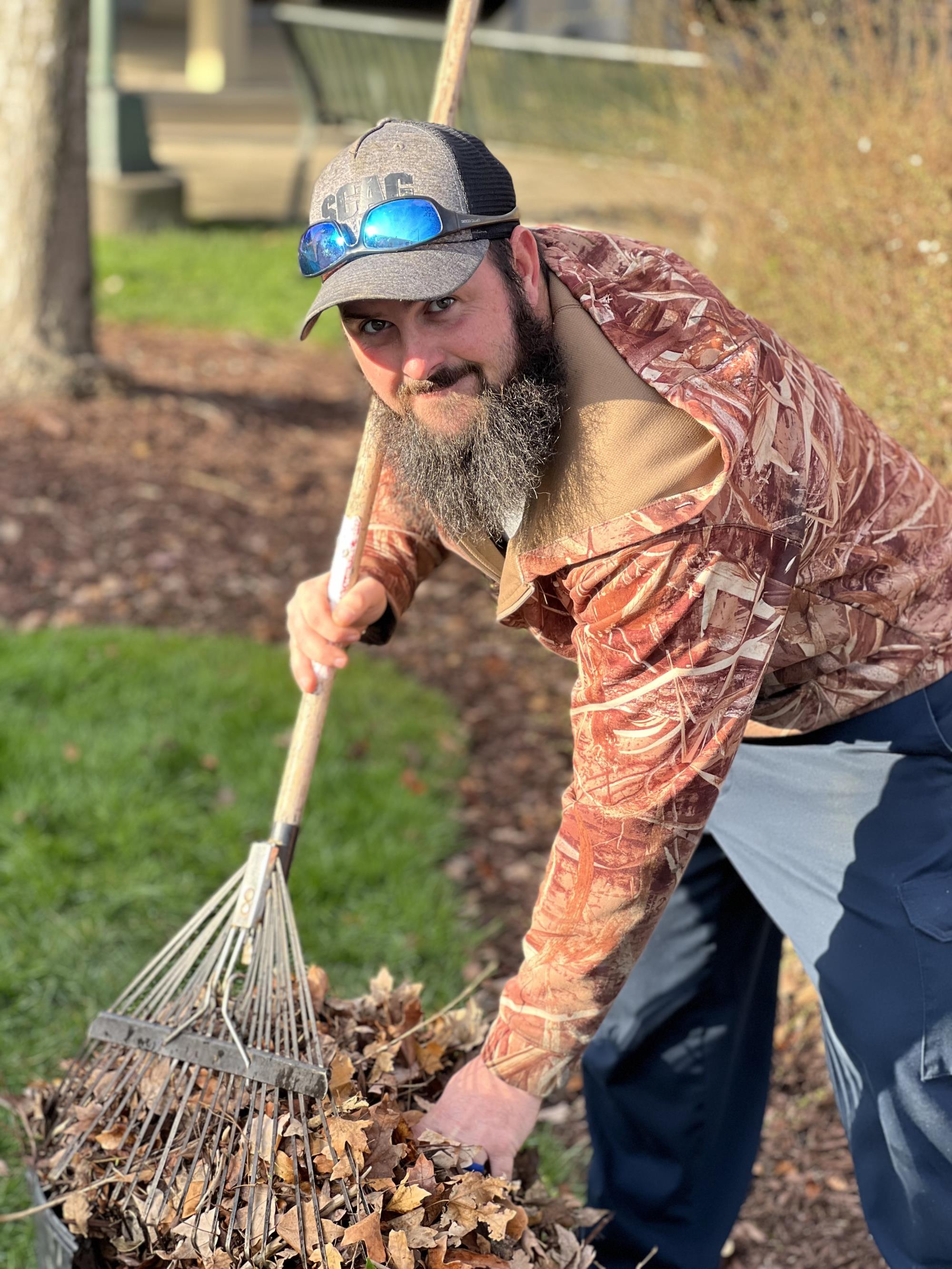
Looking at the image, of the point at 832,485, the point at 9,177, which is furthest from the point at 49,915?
the point at 9,177

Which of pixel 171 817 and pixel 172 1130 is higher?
pixel 172 1130

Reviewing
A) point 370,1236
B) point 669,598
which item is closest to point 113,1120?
point 370,1236

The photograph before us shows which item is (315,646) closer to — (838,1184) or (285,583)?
(838,1184)

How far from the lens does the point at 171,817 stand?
445 cm

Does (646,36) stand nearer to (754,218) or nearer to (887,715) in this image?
(754,218)

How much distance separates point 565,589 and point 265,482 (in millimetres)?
5233

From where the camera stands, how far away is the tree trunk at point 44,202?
6.73 meters

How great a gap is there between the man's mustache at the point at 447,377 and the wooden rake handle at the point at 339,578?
43 centimetres

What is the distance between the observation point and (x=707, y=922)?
286 centimetres

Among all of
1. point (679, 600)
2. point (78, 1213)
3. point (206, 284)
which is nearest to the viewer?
point (679, 600)

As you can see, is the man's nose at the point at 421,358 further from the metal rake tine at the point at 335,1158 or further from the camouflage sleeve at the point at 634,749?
the metal rake tine at the point at 335,1158

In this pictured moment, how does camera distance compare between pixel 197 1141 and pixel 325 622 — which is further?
pixel 325 622

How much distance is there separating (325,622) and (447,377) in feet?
2.25

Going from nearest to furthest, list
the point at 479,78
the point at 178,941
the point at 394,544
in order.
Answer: the point at 178,941
the point at 394,544
the point at 479,78
